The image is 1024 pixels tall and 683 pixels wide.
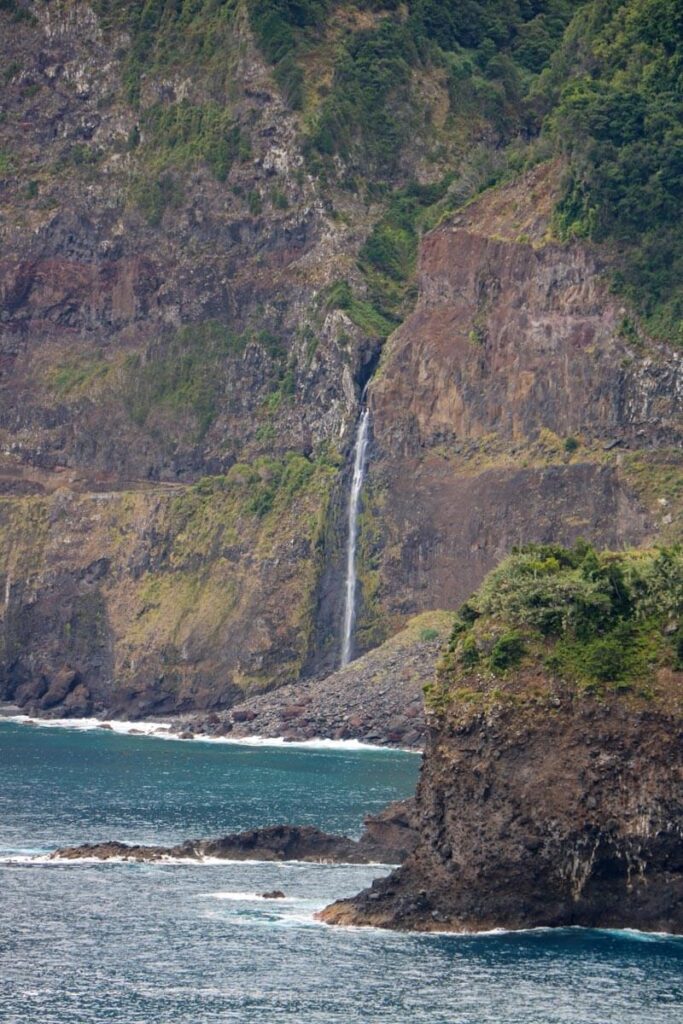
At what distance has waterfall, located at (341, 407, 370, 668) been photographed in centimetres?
16175

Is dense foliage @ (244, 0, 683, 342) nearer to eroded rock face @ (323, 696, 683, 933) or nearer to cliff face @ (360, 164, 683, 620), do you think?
cliff face @ (360, 164, 683, 620)

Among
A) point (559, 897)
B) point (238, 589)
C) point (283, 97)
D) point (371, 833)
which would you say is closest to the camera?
point (559, 897)

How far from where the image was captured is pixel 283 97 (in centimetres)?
17975

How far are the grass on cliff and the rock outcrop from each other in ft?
57.3

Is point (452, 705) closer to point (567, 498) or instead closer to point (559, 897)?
point (559, 897)

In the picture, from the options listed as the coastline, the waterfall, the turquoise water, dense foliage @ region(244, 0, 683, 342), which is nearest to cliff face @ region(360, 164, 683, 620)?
the waterfall

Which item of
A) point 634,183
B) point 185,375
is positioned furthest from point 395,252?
point 634,183

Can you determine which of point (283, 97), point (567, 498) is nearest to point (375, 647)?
point (567, 498)

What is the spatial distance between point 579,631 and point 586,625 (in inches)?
10.5

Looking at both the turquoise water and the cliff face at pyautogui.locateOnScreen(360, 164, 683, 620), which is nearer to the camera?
the turquoise water

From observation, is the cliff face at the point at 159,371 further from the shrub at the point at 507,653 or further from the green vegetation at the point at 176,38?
the shrub at the point at 507,653

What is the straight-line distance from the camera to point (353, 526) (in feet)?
538

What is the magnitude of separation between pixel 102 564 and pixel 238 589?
44.2 ft

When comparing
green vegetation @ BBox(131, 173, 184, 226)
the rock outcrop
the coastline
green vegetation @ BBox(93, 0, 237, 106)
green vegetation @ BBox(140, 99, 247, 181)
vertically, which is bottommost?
the rock outcrop
